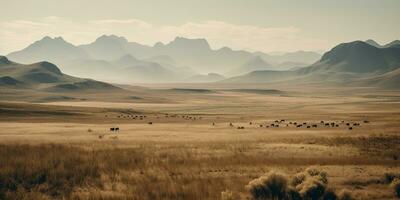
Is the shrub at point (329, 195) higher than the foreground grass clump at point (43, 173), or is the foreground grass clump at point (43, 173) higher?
the foreground grass clump at point (43, 173)

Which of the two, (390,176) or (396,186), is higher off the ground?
(390,176)

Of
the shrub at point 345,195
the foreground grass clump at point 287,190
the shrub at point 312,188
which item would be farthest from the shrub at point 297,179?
the shrub at point 345,195

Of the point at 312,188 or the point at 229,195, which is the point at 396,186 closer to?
the point at 312,188

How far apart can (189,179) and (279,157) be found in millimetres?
10516

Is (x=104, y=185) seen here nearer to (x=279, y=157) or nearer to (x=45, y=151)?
(x=45, y=151)

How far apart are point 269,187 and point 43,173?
1127 cm

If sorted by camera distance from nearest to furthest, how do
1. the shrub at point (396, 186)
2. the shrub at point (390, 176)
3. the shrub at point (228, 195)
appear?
the shrub at point (228, 195) < the shrub at point (396, 186) < the shrub at point (390, 176)

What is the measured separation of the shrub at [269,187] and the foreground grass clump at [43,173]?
769 cm

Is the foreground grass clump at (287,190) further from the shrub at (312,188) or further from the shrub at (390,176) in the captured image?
the shrub at (390,176)

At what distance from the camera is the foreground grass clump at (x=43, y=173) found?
749 inches

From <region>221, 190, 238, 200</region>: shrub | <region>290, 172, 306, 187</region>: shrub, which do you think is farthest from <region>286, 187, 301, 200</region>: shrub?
<region>221, 190, 238, 200</region>: shrub

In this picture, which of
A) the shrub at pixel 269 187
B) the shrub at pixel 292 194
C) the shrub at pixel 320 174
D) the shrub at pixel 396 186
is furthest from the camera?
the shrub at pixel 320 174

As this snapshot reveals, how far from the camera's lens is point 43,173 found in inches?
825

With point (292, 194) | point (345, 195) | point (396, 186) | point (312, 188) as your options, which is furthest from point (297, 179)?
point (396, 186)
